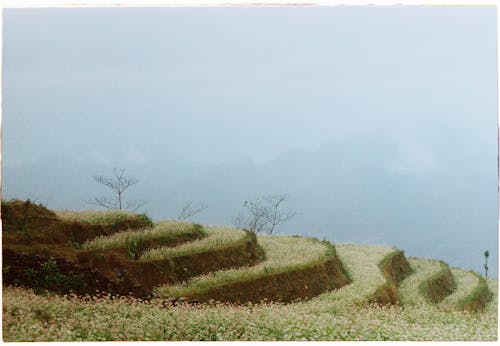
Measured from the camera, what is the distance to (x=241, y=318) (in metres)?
11.6

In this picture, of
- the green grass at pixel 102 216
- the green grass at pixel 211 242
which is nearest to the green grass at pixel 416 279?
the green grass at pixel 211 242

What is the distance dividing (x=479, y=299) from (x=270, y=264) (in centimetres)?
404

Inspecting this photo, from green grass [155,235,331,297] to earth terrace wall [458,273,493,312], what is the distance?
9.36ft

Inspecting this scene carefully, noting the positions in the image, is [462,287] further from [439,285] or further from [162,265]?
[162,265]

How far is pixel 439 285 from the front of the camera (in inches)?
634

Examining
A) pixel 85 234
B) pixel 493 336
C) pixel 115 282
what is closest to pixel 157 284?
pixel 115 282

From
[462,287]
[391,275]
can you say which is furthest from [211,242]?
[462,287]

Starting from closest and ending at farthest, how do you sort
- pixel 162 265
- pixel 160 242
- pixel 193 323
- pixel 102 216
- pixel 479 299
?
pixel 193 323 → pixel 162 265 → pixel 102 216 → pixel 160 242 → pixel 479 299

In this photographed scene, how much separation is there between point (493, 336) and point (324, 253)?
4059mm

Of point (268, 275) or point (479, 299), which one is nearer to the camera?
point (268, 275)

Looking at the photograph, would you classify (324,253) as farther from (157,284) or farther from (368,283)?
(157,284)

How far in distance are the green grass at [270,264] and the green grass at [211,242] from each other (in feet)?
1.76

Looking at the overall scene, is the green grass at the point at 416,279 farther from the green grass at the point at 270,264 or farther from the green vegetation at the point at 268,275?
the green grass at the point at 270,264

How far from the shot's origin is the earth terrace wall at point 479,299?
Result: 13538mm
